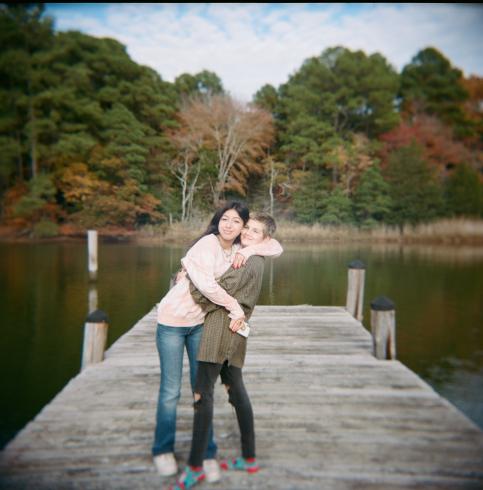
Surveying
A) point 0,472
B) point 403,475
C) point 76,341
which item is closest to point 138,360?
point 0,472

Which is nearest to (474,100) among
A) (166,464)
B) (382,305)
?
(382,305)

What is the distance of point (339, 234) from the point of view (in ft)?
57.2

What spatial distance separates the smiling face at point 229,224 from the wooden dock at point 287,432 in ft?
3.32

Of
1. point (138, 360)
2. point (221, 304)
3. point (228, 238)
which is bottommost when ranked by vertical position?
point (138, 360)

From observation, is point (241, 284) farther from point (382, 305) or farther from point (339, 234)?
point (339, 234)

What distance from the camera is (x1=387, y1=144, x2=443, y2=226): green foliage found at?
1808 cm

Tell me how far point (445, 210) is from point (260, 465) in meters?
18.8

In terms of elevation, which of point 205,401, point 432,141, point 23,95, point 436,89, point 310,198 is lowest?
point 205,401

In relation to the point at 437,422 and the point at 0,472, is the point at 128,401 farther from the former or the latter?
the point at 437,422

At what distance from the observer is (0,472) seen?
67.9 inches

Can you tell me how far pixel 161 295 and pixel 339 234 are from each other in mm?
11181

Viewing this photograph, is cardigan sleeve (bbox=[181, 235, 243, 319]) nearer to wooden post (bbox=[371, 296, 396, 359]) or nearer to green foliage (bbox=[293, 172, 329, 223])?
wooden post (bbox=[371, 296, 396, 359])

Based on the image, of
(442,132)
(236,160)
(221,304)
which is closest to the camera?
(221,304)

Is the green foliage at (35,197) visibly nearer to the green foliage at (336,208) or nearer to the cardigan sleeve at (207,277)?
the green foliage at (336,208)
